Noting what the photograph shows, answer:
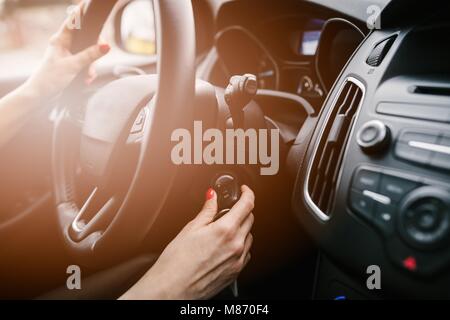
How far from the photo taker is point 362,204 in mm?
712

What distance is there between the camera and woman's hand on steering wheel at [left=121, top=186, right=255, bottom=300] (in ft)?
2.59

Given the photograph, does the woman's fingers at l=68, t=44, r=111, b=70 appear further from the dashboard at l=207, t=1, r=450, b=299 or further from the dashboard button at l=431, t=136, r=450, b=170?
the dashboard button at l=431, t=136, r=450, b=170

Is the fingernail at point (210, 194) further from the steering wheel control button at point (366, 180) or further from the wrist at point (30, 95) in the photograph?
the wrist at point (30, 95)

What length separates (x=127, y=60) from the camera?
1.99 meters

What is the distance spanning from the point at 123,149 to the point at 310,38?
76cm

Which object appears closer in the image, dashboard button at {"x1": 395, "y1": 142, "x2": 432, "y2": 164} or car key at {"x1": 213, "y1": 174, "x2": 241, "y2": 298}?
dashboard button at {"x1": 395, "y1": 142, "x2": 432, "y2": 164}

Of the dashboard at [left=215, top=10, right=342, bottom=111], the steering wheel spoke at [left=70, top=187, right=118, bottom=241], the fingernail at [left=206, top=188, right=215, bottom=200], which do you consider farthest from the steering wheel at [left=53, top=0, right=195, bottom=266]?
the dashboard at [left=215, top=10, right=342, bottom=111]

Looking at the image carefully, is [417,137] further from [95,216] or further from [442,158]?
[95,216]

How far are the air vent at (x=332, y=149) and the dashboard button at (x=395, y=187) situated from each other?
0.12 metres

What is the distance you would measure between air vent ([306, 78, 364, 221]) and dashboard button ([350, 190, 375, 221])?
0.21 feet

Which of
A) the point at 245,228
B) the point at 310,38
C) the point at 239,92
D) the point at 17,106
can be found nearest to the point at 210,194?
the point at 245,228

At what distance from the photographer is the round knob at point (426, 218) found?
0.60 metres

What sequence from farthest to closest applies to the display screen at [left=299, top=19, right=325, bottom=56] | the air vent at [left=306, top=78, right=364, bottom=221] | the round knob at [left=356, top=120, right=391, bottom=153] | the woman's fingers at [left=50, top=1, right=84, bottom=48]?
1. the display screen at [left=299, top=19, right=325, bottom=56]
2. the woman's fingers at [left=50, top=1, right=84, bottom=48]
3. the air vent at [left=306, top=78, right=364, bottom=221]
4. the round knob at [left=356, top=120, right=391, bottom=153]
